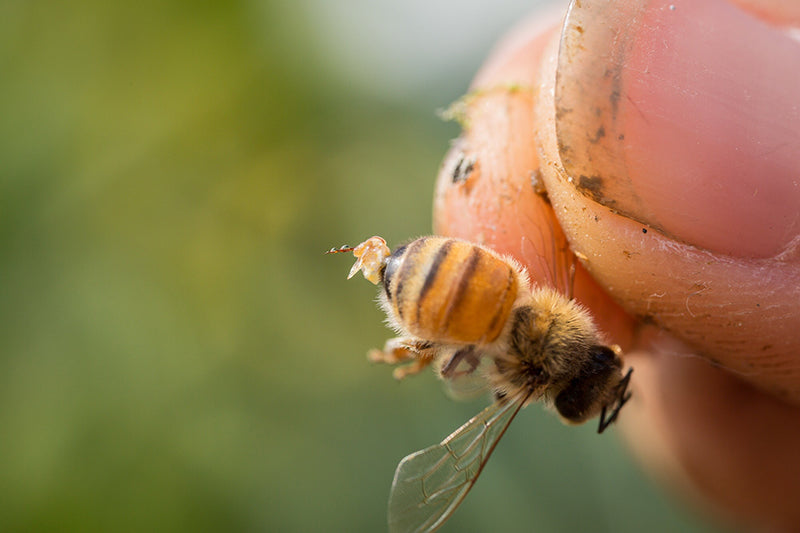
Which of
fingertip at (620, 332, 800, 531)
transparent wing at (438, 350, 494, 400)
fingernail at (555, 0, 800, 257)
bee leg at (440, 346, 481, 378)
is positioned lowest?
fingertip at (620, 332, 800, 531)

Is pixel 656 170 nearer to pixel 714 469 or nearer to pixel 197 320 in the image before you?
pixel 714 469

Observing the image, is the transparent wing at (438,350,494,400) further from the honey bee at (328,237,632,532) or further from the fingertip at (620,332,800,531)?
the fingertip at (620,332,800,531)

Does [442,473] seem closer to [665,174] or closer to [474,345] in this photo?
[474,345]

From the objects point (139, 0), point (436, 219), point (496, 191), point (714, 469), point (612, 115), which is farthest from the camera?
point (139, 0)

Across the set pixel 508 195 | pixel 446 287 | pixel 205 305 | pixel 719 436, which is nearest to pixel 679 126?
pixel 508 195

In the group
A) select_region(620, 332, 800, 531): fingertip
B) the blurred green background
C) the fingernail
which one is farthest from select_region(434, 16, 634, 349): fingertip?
the blurred green background

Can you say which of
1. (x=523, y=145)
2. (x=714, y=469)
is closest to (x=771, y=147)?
(x=523, y=145)

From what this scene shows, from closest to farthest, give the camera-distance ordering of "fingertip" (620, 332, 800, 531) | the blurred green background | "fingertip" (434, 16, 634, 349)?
"fingertip" (434, 16, 634, 349)
"fingertip" (620, 332, 800, 531)
the blurred green background
